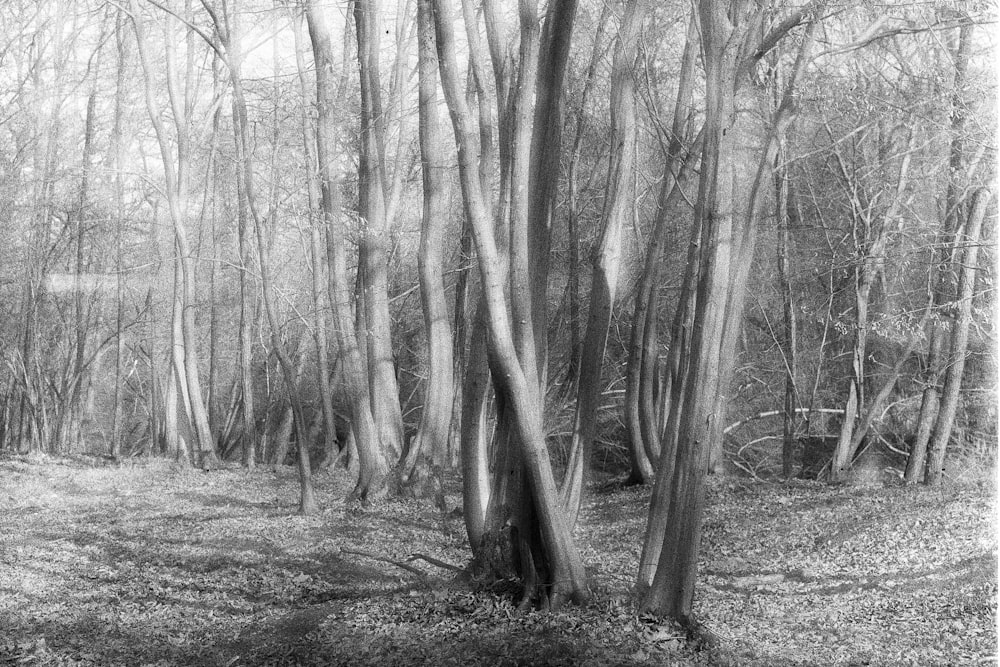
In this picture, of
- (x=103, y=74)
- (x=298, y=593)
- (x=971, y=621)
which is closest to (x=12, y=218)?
(x=103, y=74)

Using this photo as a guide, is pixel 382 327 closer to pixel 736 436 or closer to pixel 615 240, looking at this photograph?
pixel 615 240

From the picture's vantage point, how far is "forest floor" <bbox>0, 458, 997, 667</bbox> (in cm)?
664

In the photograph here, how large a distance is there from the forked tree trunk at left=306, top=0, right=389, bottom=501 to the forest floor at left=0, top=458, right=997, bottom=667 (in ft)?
2.29

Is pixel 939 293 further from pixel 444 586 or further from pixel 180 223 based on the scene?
pixel 180 223

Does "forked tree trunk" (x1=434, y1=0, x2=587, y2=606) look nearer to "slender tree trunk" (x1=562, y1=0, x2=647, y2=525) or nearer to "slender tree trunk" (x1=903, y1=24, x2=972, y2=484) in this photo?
"slender tree trunk" (x1=562, y1=0, x2=647, y2=525)

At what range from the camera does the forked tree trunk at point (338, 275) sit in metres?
13.7

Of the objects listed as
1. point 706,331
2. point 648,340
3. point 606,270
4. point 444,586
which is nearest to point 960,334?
point 648,340

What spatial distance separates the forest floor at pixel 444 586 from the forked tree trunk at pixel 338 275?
27.5 inches

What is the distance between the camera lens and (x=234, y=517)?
43.4 feet

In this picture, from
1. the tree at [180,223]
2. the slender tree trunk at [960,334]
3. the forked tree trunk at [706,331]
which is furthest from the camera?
the tree at [180,223]

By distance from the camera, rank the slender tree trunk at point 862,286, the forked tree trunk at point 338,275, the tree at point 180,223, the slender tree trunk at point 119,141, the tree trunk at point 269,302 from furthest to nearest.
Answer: the slender tree trunk at point 119,141 → the tree at point 180,223 → the slender tree trunk at point 862,286 → the forked tree trunk at point 338,275 → the tree trunk at point 269,302

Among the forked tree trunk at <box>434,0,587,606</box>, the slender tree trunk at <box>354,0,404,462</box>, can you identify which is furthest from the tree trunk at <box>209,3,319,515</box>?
the forked tree trunk at <box>434,0,587,606</box>

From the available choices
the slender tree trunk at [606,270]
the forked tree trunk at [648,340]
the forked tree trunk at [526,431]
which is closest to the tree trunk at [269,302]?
the slender tree trunk at [606,270]

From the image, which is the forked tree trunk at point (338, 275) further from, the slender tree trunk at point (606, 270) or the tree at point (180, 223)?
the tree at point (180, 223)
